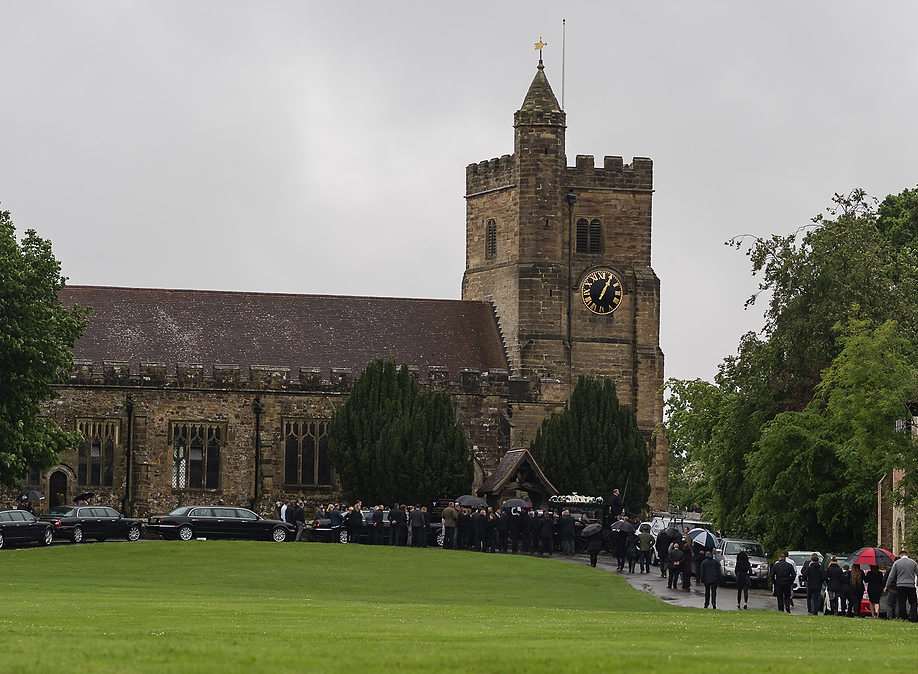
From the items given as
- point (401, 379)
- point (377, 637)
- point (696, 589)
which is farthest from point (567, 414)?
point (377, 637)

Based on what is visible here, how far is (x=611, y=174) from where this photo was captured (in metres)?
85.2

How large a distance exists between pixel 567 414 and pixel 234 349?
44.2ft

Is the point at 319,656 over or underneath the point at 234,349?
underneath

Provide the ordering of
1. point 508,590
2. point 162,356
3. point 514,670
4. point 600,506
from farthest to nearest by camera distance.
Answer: point 162,356 → point 600,506 → point 508,590 → point 514,670

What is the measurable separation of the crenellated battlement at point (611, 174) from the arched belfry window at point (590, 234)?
4.82 feet

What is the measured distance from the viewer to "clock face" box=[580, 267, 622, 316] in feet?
275

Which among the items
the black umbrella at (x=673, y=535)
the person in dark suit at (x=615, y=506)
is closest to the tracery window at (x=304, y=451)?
the person in dark suit at (x=615, y=506)

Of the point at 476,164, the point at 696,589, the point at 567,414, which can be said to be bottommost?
the point at 696,589

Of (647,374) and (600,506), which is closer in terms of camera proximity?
(600,506)

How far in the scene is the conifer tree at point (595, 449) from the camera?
238 feet

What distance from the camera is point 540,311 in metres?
82.9

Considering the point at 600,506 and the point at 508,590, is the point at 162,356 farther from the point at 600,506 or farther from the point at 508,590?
the point at 508,590

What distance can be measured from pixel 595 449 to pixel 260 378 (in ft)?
41.1

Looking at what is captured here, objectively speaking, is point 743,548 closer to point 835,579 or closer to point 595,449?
point 835,579
